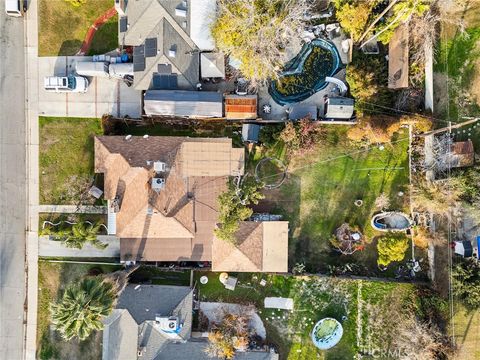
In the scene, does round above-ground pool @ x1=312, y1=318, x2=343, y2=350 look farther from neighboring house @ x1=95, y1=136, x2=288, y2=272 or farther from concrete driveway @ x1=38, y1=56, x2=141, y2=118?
concrete driveway @ x1=38, y1=56, x2=141, y2=118

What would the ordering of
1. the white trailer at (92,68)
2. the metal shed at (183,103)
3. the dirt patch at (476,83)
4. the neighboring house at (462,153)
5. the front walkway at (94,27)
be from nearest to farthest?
the neighboring house at (462,153)
the metal shed at (183,103)
the dirt patch at (476,83)
the white trailer at (92,68)
the front walkway at (94,27)

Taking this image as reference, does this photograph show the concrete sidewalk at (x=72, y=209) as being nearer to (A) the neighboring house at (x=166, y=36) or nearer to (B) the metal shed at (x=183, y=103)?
(B) the metal shed at (x=183, y=103)

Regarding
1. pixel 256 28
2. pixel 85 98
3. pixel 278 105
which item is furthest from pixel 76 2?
pixel 278 105

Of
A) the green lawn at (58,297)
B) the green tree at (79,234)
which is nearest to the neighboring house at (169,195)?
the green tree at (79,234)

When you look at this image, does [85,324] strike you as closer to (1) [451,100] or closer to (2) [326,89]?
(2) [326,89]

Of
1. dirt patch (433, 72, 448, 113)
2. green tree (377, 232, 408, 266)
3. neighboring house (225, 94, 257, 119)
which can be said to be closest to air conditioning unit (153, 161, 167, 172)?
neighboring house (225, 94, 257, 119)

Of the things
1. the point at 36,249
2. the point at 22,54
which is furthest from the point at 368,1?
the point at 36,249

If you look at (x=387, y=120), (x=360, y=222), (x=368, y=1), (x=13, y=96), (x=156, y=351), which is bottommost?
(x=156, y=351)
